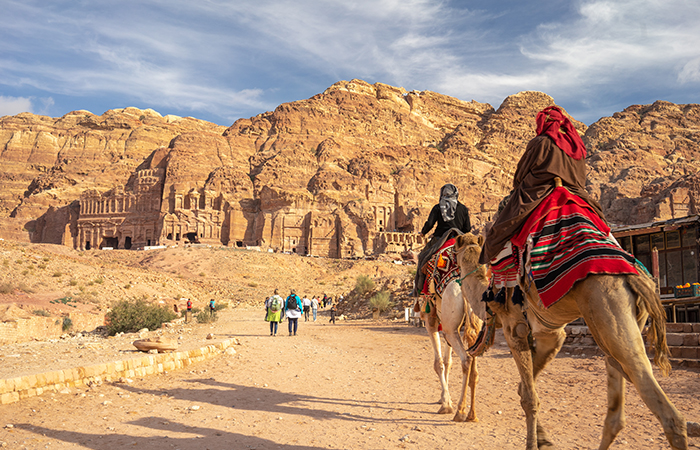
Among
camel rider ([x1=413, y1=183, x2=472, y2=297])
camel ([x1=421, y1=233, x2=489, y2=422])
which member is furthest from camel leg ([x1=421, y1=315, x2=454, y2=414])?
camel rider ([x1=413, y1=183, x2=472, y2=297])

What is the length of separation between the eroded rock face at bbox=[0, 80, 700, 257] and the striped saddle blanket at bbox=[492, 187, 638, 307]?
6247cm

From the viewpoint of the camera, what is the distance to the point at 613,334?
9.54 feet

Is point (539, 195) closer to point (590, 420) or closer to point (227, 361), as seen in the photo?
point (590, 420)

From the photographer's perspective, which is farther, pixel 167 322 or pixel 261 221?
pixel 261 221

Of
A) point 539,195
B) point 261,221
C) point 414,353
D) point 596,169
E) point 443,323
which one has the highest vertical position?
point 596,169

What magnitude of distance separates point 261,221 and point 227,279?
2569 cm


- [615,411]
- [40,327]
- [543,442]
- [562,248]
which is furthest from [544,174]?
[40,327]

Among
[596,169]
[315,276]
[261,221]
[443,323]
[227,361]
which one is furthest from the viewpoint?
[596,169]

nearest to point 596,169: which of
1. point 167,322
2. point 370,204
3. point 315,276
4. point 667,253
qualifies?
point 370,204

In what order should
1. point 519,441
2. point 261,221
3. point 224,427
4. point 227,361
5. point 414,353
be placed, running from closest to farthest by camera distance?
point 519,441 < point 224,427 < point 227,361 < point 414,353 < point 261,221

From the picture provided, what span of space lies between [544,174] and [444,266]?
8.64 feet

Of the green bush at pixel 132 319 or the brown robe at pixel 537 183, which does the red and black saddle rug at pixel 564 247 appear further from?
the green bush at pixel 132 319

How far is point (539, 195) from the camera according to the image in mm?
4074

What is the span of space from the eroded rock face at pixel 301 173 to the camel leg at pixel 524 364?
6233cm
